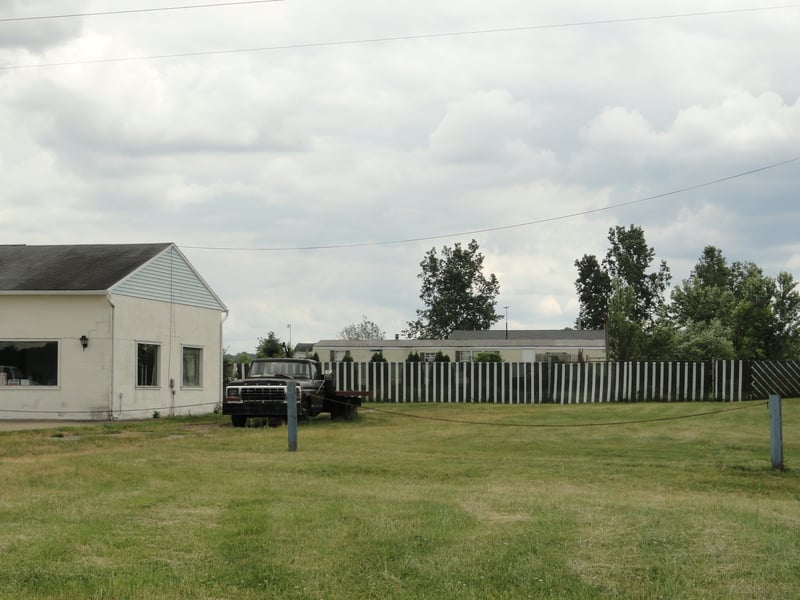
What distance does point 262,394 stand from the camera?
23109 mm

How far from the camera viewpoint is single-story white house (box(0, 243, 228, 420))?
84.0 ft

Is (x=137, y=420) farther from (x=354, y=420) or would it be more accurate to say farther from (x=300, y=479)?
(x=300, y=479)

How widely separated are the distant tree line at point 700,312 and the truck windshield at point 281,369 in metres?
31.5

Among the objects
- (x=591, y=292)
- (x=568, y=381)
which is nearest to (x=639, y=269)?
(x=591, y=292)

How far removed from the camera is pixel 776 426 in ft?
46.2

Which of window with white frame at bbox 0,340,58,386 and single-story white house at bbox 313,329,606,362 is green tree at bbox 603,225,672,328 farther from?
window with white frame at bbox 0,340,58,386

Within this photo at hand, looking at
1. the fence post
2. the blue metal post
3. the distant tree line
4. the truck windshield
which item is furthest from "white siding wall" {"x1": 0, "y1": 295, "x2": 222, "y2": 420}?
the distant tree line

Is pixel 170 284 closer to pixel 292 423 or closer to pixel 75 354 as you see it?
pixel 75 354

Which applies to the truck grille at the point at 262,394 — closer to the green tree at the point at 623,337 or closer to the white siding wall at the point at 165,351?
the white siding wall at the point at 165,351

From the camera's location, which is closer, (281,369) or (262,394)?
(262,394)

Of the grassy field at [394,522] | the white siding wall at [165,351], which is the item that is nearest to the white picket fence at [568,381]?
the white siding wall at [165,351]

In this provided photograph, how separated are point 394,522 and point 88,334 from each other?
18772 millimetres

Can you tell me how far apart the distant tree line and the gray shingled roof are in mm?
31501

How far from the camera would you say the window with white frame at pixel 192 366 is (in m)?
30.1
